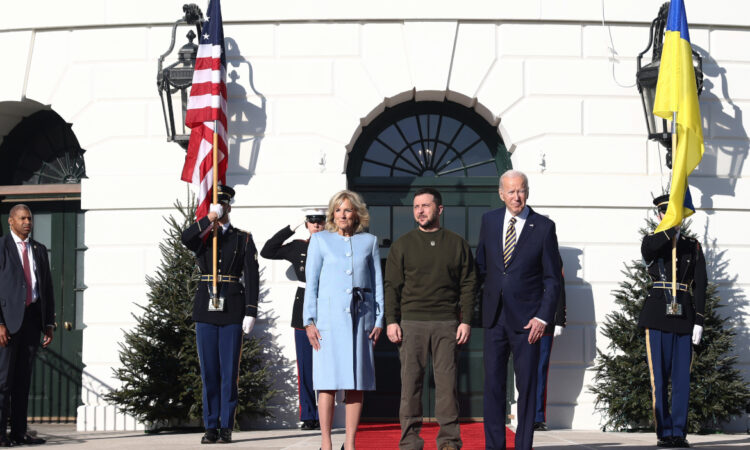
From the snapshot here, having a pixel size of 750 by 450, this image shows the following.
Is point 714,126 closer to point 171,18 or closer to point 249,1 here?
point 249,1

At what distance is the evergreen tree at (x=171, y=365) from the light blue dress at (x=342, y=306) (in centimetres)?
268

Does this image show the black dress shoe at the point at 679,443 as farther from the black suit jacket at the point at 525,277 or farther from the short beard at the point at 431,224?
the short beard at the point at 431,224

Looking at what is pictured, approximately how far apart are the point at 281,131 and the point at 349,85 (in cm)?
84

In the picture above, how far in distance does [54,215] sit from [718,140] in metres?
7.15

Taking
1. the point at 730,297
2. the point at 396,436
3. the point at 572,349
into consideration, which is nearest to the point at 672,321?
the point at 572,349

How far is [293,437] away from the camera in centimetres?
866

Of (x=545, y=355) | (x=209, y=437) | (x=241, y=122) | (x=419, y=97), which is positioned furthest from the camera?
(x=419, y=97)

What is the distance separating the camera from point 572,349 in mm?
9789

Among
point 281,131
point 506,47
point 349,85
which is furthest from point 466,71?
point 281,131

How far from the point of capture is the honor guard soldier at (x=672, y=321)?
7.88m

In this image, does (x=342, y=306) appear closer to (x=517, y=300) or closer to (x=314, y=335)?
(x=314, y=335)

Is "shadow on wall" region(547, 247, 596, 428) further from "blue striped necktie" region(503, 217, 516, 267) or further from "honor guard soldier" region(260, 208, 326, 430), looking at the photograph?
"blue striped necktie" region(503, 217, 516, 267)

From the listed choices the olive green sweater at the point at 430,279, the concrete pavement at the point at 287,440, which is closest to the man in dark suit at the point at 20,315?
the concrete pavement at the point at 287,440

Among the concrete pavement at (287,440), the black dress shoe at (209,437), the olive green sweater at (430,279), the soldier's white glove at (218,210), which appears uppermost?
the soldier's white glove at (218,210)
